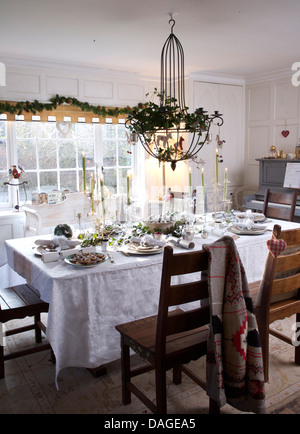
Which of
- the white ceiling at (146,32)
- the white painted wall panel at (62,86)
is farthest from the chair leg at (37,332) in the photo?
the white painted wall panel at (62,86)

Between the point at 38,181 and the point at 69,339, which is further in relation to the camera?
the point at 38,181

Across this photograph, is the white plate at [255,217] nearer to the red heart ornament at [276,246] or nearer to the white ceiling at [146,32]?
the red heart ornament at [276,246]

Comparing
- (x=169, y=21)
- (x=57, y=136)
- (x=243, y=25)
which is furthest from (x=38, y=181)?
(x=243, y=25)

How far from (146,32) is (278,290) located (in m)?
2.62

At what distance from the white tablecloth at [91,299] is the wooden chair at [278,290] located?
647mm

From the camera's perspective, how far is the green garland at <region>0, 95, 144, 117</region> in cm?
464

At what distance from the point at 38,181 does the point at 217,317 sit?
3.84 m

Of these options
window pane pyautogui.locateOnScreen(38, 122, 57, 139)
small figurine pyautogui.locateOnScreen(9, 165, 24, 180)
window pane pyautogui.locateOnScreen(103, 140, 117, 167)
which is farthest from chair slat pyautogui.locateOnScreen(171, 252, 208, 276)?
window pane pyautogui.locateOnScreen(103, 140, 117, 167)

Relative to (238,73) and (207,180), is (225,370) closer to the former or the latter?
(207,180)

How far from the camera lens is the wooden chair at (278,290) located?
83.0 inches

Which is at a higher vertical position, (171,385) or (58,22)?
(58,22)

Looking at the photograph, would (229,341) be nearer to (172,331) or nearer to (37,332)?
(172,331)

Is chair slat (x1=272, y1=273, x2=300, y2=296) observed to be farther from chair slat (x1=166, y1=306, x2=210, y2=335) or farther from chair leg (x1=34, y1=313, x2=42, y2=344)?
chair leg (x1=34, y1=313, x2=42, y2=344)

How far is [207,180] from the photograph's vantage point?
19.4 ft
